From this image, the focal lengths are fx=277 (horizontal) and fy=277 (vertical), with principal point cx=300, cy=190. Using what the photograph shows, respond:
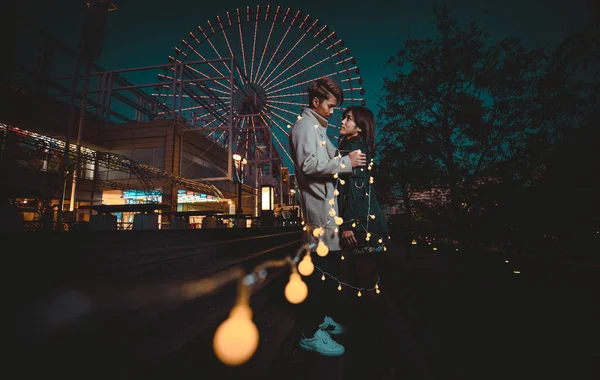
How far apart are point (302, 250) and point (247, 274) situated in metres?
2.37

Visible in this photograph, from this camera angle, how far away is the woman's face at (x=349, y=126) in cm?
206

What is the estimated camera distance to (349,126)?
6.79 feet

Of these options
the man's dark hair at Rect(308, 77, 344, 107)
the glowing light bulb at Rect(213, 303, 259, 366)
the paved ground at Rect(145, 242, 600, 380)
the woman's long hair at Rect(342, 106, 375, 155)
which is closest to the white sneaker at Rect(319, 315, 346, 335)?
the paved ground at Rect(145, 242, 600, 380)

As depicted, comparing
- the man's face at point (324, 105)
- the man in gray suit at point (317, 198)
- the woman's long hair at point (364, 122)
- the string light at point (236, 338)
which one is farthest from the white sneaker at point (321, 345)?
the man's face at point (324, 105)

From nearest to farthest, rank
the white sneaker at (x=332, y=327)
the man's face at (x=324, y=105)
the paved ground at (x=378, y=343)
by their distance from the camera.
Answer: the paved ground at (x=378, y=343)
the man's face at (x=324, y=105)
the white sneaker at (x=332, y=327)

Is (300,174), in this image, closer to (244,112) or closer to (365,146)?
(365,146)

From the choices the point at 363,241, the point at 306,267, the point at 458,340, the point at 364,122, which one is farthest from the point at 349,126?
the point at 458,340

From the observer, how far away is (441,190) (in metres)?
5.82

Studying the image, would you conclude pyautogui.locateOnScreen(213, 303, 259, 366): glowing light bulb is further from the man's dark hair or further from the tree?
the tree

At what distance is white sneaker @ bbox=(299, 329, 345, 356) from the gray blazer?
0.57m

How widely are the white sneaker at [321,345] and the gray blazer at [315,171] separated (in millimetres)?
572

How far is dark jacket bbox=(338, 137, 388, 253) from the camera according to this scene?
1830mm

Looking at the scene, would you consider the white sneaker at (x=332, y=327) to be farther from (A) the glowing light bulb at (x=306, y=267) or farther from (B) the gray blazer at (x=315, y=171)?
(B) the gray blazer at (x=315, y=171)

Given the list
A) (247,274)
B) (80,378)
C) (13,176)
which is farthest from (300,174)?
(13,176)
